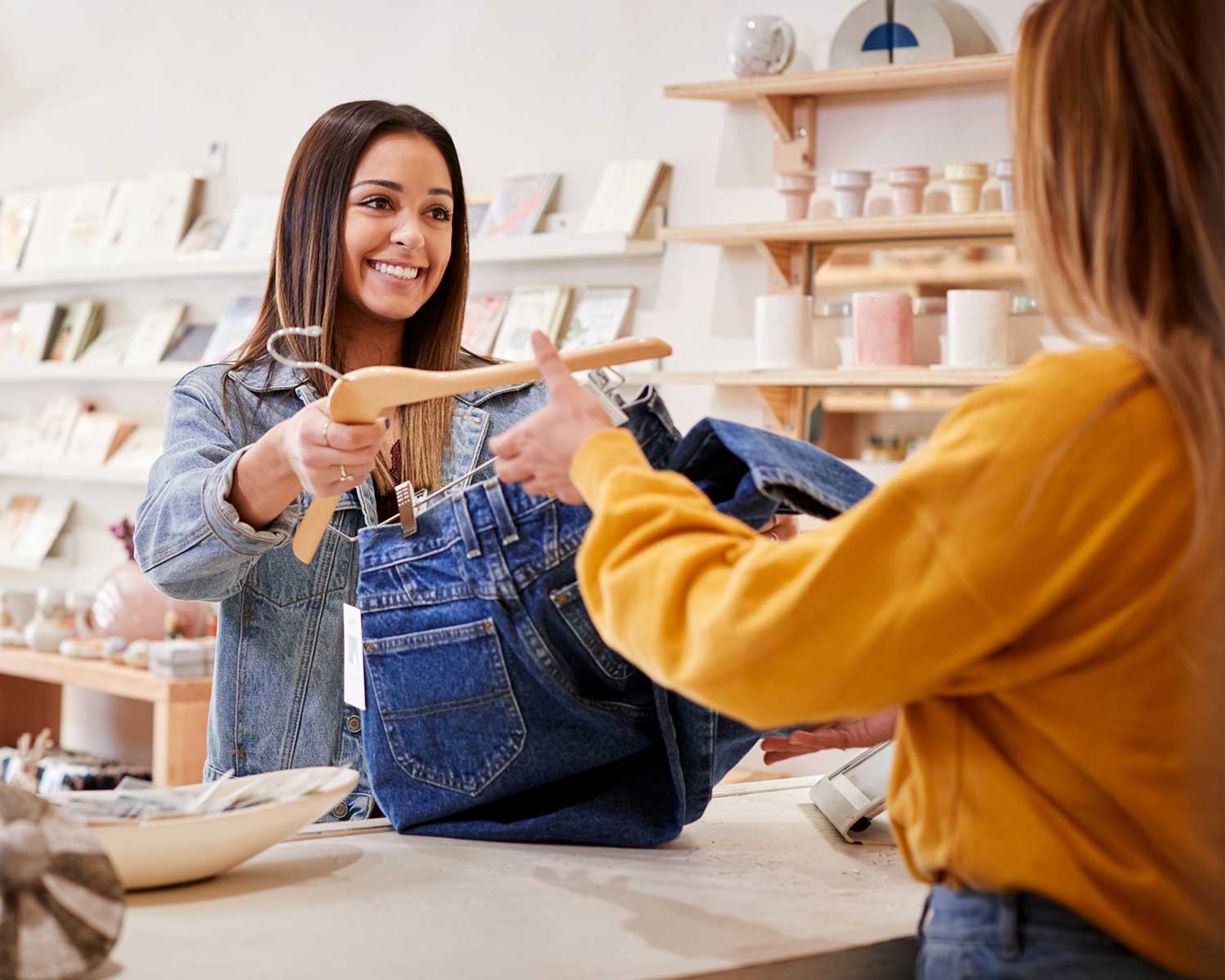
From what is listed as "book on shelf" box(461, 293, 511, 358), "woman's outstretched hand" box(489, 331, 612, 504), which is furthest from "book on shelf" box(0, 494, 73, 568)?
"woman's outstretched hand" box(489, 331, 612, 504)

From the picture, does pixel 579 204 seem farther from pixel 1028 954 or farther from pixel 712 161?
pixel 1028 954

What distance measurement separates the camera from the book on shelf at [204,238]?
515 centimetres

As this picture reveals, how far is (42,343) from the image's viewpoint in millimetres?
5680

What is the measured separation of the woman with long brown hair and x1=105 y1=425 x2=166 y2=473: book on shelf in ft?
10.6

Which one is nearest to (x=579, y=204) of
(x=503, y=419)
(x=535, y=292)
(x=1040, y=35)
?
(x=535, y=292)

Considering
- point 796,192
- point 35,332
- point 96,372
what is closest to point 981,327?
point 796,192

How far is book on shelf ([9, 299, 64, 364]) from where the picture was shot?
568 centimetres

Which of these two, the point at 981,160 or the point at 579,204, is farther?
the point at 579,204

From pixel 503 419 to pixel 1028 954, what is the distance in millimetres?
1280

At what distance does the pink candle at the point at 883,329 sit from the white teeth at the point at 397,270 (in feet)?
5.70

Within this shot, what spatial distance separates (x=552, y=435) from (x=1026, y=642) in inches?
18.4

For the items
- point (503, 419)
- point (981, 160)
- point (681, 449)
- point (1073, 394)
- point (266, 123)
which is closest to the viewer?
point (1073, 394)

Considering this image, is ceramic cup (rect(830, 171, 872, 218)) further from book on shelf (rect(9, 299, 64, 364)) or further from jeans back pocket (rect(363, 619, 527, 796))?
book on shelf (rect(9, 299, 64, 364))

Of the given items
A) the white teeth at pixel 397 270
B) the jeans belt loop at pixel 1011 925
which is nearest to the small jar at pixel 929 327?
the white teeth at pixel 397 270
